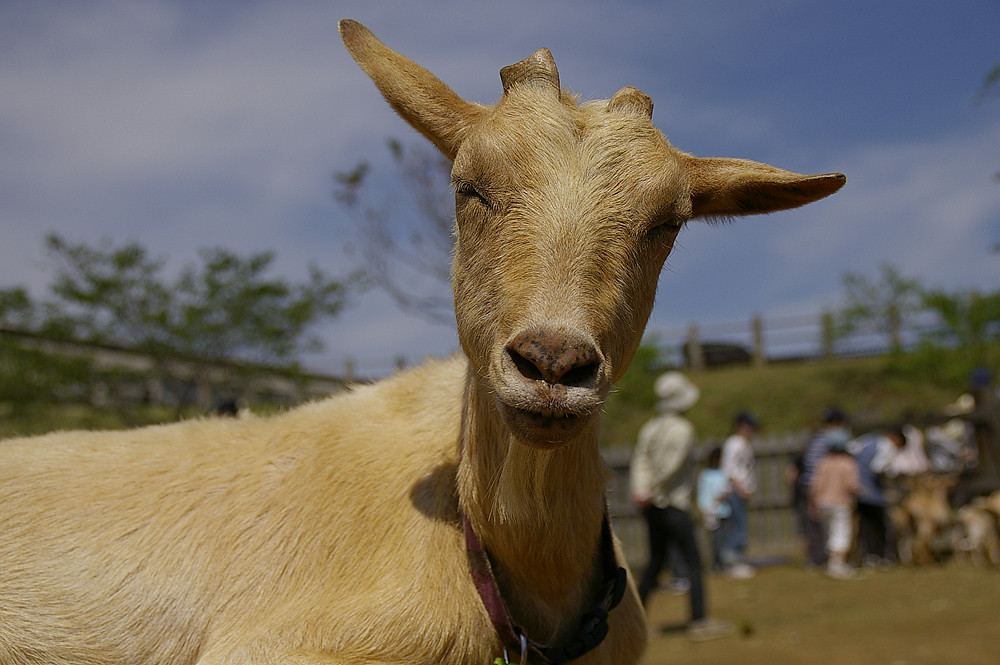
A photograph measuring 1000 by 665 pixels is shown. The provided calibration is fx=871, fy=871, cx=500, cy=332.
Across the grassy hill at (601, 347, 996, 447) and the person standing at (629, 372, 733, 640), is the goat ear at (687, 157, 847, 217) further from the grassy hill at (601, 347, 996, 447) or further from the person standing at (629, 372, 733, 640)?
the grassy hill at (601, 347, 996, 447)

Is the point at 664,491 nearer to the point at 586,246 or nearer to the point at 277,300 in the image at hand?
the point at 586,246

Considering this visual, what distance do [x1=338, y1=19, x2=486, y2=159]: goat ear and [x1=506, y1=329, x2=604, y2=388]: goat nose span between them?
1.18 metres

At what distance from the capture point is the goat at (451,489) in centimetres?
287

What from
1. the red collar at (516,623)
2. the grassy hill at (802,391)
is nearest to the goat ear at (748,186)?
the red collar at (516,623)

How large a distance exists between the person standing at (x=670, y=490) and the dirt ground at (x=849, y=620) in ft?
2.20

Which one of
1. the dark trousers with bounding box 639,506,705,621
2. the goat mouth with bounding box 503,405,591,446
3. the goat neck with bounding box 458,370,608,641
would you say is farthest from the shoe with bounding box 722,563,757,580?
the goat mouth with bounding box 503,405,591,446

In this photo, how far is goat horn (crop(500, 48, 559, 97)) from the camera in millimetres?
3238

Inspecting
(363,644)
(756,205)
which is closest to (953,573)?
(756,205)

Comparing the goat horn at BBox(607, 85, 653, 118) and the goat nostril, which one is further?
the goat horn at BBox(607, 85, 653, 118)

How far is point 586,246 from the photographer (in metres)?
2.80

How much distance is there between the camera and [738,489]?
13805 mm

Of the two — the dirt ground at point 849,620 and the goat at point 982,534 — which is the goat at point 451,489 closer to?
the dirt ground at point 849,620

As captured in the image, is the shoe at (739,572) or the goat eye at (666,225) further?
the shoe at (739,572)

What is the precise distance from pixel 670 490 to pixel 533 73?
613cm
